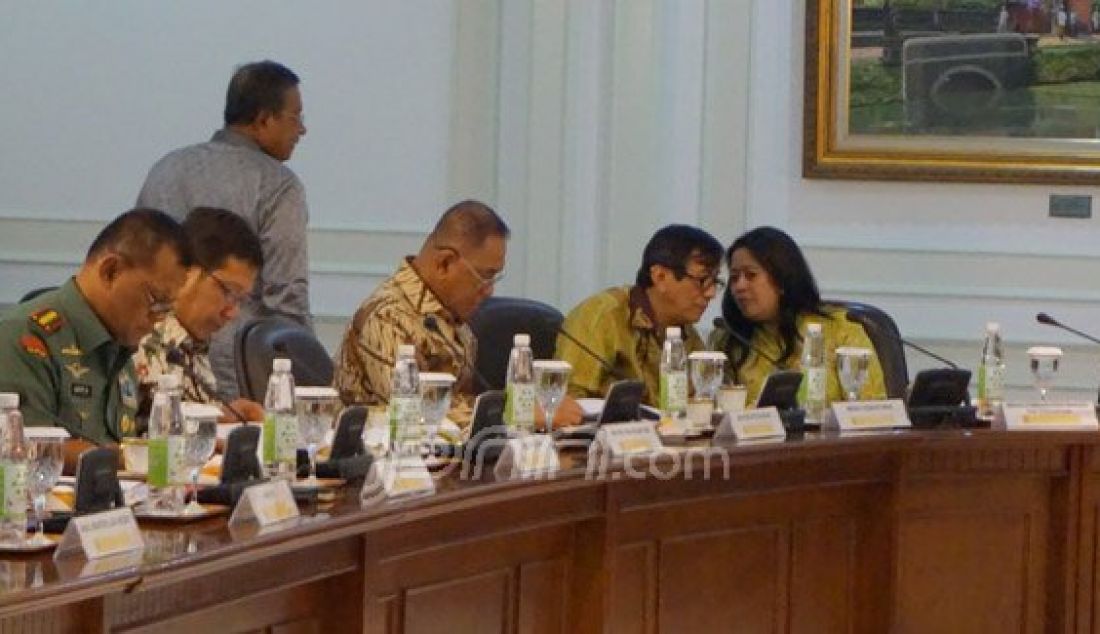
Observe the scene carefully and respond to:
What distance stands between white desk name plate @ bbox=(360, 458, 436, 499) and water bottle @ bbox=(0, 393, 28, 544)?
644mm

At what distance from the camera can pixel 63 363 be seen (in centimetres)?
382

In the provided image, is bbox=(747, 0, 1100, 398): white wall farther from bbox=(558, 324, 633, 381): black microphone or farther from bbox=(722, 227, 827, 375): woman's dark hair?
bbox=(558, 324, 633, 381): black microphone

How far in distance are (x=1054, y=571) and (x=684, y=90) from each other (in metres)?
2.53

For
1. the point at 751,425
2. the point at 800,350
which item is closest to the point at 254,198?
the point at 800,350

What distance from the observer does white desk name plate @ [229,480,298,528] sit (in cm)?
308

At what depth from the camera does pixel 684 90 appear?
23.1 ft

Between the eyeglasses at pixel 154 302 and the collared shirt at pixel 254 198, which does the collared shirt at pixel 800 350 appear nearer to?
the collared shirt at pixel 254 198

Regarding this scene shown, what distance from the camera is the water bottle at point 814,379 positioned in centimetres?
491

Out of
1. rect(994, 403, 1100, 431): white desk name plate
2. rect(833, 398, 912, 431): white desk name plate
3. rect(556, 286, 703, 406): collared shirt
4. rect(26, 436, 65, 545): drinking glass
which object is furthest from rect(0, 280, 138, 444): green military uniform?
rect(994, 403, 1100, 431): white desk name plate

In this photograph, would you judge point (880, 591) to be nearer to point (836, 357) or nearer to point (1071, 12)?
point (836, 357)

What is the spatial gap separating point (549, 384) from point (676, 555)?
0.44 metres

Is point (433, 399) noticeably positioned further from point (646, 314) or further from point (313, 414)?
point (646, 314)

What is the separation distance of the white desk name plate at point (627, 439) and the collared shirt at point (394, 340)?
464 mm

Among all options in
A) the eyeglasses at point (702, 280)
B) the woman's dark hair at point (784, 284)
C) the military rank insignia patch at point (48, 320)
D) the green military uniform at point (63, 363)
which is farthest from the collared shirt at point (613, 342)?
the military rank insignia patch at point (48, 320)
